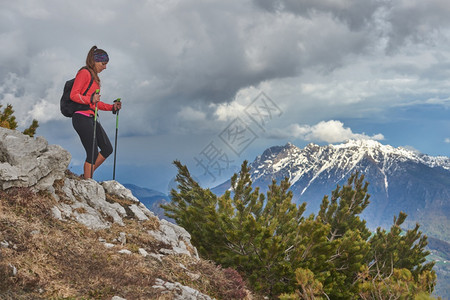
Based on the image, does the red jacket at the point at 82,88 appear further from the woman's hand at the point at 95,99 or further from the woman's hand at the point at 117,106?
the woman's hand at the point at 117,106

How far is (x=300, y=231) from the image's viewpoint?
10.6 metres

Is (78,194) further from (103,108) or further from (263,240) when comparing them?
(263,240)

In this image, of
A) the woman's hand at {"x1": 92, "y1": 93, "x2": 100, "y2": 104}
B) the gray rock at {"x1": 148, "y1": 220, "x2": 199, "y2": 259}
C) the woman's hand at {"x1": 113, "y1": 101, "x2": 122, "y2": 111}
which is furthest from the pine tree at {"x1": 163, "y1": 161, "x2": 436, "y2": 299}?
the woman's hand at {"x1": 92, "y1": 93, "x2": 100, "y2": 104}

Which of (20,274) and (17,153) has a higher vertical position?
(17,153)

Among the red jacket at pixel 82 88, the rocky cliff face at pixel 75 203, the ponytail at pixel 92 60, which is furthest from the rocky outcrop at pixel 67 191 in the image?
the ponytail at pixel 92 60

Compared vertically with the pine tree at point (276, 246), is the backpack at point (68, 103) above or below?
above

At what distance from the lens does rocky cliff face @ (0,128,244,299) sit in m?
8.61

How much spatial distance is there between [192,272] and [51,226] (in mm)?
3409

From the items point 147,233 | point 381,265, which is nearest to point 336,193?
point 381,265

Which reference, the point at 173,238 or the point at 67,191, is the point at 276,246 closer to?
the point at 173,238

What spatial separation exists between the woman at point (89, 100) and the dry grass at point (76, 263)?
2607 millimetres

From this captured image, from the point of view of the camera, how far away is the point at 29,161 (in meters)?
9.21

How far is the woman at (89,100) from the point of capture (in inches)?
425

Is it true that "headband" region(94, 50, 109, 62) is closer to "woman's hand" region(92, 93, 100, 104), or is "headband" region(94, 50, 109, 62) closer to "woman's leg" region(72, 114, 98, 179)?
"woman's hand" region(92, 93, 100, 104)
